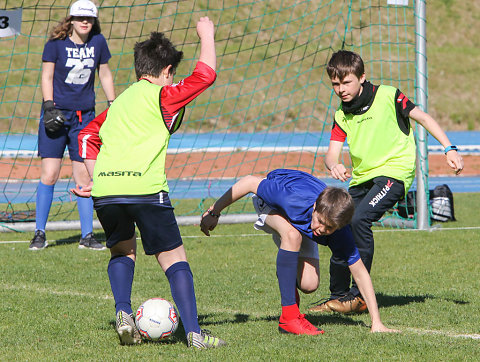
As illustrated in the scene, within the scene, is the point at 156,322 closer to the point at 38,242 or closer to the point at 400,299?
the point at 400,299

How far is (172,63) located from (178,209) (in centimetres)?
704

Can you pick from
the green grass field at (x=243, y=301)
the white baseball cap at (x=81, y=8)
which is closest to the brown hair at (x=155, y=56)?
the green grass field at (x=243, y=301)

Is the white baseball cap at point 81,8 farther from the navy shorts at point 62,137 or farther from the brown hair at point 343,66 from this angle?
the brown hair at point 343,66

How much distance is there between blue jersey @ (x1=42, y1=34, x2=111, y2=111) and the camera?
23.8 feet

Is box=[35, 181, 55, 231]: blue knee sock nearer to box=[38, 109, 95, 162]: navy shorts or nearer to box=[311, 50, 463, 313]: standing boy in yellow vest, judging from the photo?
box=[38, 109, 95, 162]: navy shorts

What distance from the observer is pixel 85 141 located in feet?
14.4

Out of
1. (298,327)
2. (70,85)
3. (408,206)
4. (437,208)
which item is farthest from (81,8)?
(437,208)

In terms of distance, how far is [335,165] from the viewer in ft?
15.9

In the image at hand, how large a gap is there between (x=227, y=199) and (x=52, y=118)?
3.23 meters

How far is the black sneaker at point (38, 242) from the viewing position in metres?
7.68

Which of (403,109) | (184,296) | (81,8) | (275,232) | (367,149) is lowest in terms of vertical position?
(184,296)

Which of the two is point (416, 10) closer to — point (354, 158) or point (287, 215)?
point (354, 158)

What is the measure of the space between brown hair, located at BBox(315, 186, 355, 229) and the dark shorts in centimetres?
79

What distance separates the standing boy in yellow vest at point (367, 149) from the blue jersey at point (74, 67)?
9.76 feet
